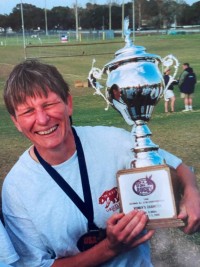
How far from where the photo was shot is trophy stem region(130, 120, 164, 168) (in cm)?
210

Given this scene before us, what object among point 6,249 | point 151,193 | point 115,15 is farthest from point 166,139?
point 115,15

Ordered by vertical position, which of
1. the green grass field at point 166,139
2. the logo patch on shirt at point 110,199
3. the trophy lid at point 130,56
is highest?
the trophy lid at point 130,56

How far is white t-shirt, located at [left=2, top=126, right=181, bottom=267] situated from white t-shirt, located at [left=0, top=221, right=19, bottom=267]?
0.30 ft

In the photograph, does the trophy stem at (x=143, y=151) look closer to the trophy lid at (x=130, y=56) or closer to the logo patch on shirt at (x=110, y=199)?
the logo patch on shirt at (x=110, y=199)

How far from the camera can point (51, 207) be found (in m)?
1.88

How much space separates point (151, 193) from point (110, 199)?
0.16 m

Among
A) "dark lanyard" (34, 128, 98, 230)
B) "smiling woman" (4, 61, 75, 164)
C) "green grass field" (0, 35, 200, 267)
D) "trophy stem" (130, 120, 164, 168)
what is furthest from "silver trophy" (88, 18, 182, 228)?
"green grass field" (0, 35, 200, 267)

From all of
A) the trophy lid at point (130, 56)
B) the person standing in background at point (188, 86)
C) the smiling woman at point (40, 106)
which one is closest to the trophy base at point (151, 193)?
the smiling woman at point (40, 106)

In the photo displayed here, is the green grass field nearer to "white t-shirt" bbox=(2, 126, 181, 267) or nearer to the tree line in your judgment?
"white t-shirt" bbox=(2, 126, 181, 267)

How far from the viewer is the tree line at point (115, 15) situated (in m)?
79.5

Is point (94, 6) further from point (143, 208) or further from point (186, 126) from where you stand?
point (143, 208)

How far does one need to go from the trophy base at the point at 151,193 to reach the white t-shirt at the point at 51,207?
0.06 m

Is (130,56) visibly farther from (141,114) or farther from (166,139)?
(166,139)

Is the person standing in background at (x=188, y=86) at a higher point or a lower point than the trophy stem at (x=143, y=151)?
lower
